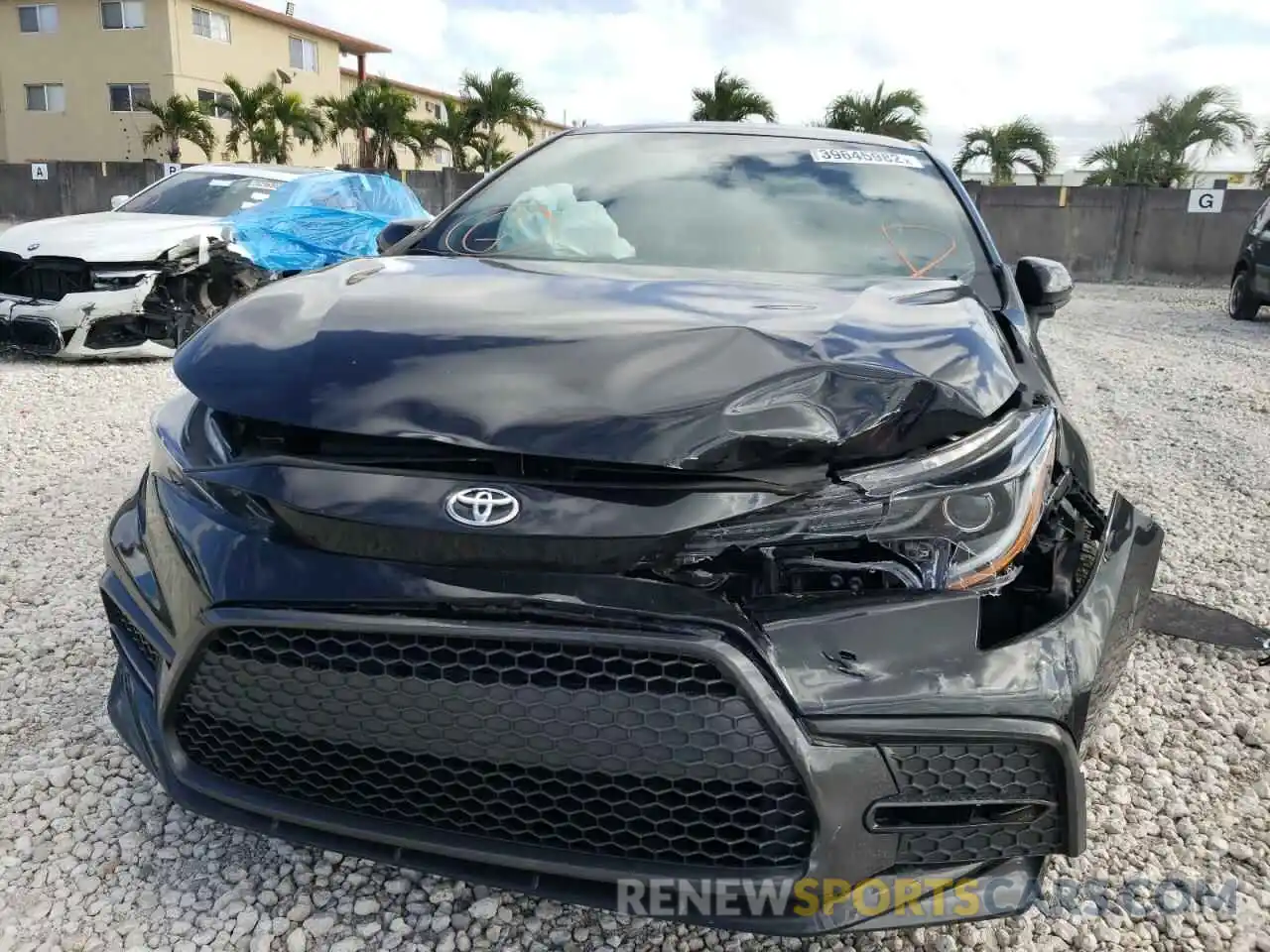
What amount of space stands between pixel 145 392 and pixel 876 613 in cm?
609

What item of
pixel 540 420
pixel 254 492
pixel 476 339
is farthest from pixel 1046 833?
pixel 254 492

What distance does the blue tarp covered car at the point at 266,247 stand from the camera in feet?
22.7

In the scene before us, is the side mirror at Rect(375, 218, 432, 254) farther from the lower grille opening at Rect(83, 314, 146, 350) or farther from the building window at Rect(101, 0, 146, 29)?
the building window at Rect(101, 0, 146, 29)

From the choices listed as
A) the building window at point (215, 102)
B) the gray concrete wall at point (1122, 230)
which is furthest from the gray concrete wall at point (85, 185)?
the gray concrete wall at point (1122, 230)

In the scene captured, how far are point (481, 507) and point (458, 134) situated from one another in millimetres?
27781

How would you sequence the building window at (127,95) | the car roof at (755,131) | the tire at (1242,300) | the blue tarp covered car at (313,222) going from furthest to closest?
the building window at (127,95)
the tire at (1242,300)
the blue tarp covered car at (313,222)
the car roof at (755,131)

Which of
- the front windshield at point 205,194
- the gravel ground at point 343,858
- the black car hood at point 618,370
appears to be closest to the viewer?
the black car hood at point 618,370

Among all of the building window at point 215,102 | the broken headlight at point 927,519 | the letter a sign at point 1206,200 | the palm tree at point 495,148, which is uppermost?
the building window at point 215,102

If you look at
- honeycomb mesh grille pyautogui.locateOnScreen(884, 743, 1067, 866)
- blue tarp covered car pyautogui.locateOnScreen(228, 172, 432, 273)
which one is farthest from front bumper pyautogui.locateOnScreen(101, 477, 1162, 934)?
blue tarp covered car pyautogui.locateOnScreen(228, 172, 432, 273)

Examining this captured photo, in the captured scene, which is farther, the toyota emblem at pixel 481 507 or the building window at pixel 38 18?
the building window at pixel 38 18

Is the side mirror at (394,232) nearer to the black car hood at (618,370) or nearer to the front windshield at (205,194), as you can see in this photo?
the black car hood at (618,370)

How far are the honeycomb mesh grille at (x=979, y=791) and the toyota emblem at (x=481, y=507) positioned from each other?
63 cm

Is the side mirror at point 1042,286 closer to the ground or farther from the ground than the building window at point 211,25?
closer to the ground

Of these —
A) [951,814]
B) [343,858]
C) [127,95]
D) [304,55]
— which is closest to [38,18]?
[127,95]
